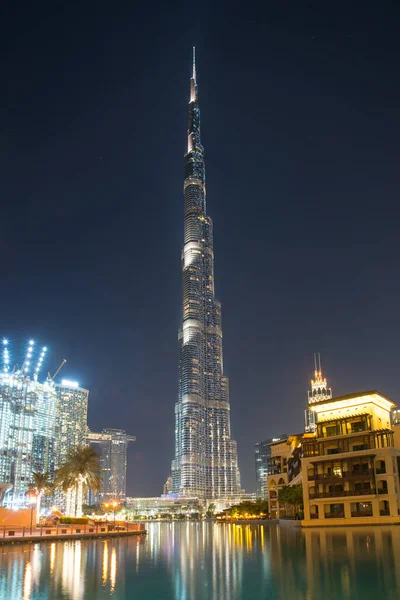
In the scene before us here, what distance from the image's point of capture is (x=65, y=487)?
8125cm

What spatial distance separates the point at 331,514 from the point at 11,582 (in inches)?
2401

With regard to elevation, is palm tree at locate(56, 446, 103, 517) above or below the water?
above

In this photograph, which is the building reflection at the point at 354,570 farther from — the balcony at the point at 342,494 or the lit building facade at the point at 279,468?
the lit building facade at the point at 279,468

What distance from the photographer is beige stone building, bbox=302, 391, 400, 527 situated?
71312 millimetres

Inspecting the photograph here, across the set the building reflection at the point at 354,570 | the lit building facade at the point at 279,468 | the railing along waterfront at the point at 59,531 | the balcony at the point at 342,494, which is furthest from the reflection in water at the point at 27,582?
the lit building facade at the point at 279,468

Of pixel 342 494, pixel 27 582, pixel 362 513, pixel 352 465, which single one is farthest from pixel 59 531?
pixel 27 582

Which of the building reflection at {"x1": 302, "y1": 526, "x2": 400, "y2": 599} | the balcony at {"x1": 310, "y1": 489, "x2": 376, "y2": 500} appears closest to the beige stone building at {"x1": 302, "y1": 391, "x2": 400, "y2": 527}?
the balcony at {"x1": 310, "y1": 489, "x2": 376, "y2": 500}

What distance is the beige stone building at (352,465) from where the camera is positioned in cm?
7131

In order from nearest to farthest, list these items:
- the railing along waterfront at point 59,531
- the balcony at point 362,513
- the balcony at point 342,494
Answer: the railing along waterfront at point 59,531, the balcony at point 362,513, the balcony at point 342,494

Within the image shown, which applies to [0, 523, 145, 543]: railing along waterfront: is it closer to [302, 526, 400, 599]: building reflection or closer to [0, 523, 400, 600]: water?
[0, 523, 400, 600]: water

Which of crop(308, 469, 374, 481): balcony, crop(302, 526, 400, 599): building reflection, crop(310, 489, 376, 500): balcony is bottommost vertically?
crop(302, 526, 400, 599): building reflection

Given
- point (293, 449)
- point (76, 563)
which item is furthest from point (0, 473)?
point (76, 563)

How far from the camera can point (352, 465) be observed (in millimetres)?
76250

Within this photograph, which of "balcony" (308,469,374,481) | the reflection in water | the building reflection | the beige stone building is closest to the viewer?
the building reflection
